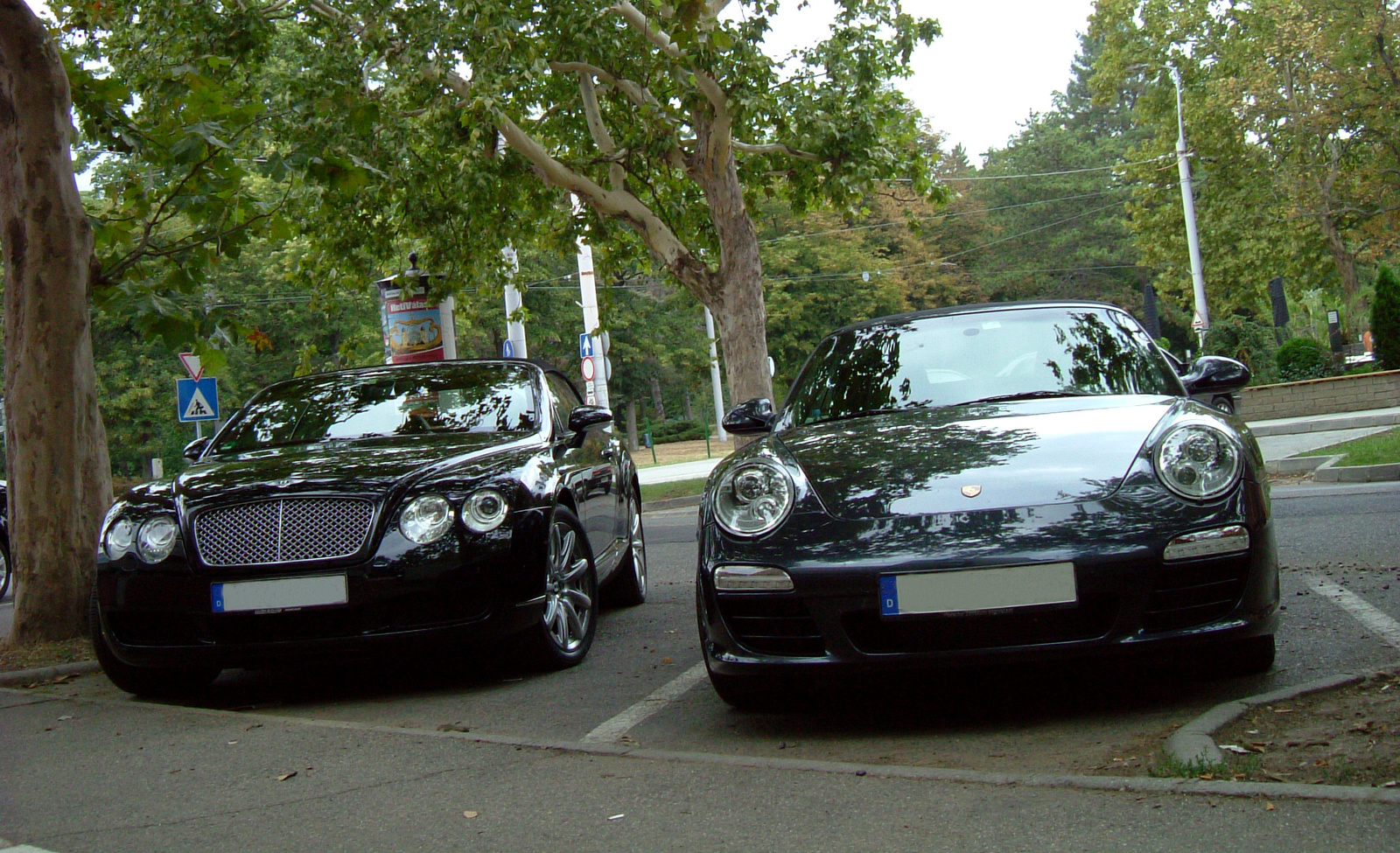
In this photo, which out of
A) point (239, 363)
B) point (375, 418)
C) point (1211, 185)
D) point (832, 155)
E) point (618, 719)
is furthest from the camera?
point (239, 363)

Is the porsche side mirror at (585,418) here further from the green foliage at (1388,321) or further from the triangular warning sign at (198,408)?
the green foliage at (1388,321)

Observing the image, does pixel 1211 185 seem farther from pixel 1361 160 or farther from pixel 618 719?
pixel 618 719

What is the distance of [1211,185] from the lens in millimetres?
36219

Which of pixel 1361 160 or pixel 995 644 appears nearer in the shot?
pixel 995 644

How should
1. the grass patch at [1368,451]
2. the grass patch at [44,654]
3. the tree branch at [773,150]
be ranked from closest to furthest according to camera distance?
the grass patch at [44,654], the grass patch at [1368,451], the tree branch at [773,150]

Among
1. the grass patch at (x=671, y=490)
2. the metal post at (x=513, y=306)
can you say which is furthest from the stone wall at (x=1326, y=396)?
the metal post at (x=513, y=306)

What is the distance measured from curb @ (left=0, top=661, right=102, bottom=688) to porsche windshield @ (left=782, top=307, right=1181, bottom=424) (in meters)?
3.58

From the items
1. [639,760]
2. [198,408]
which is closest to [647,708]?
[639,760]

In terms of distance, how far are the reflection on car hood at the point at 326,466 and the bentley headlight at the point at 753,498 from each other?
1500 mm

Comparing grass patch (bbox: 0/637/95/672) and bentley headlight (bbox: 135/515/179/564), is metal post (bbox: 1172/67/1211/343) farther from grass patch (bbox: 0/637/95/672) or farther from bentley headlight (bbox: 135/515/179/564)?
bentley headlight (bbox: 135/515/179/564)

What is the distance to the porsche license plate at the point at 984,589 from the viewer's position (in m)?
3.91

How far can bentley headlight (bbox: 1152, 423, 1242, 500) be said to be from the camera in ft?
13.4

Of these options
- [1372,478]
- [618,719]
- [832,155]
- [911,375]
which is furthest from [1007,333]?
[832,155]

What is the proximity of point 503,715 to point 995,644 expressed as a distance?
6.18ft
